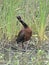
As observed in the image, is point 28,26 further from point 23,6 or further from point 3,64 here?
point 3,64

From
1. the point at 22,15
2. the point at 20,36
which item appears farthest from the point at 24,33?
the point at 22,15

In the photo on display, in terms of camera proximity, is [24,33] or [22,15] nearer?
[24,33]

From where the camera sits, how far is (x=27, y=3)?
6.27 m

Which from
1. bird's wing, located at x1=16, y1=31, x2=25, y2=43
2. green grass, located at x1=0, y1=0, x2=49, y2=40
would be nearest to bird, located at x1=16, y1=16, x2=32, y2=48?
bird's wing, located at x1=16, y1=31, x2=25, y2=43

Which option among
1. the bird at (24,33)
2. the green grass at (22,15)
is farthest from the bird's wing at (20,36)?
the green grass at (22,15)

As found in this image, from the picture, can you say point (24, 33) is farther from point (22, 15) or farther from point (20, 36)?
point (22, 15)

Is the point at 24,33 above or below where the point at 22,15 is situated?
below

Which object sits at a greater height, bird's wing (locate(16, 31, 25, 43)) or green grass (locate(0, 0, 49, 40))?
green grass (locate(0, 0, 49, 40))

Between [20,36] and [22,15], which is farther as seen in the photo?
[22,15]

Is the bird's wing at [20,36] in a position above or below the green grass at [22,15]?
below

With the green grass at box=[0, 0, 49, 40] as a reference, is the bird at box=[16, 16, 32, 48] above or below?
below

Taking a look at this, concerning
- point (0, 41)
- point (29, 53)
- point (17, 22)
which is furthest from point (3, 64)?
point (17, 22)

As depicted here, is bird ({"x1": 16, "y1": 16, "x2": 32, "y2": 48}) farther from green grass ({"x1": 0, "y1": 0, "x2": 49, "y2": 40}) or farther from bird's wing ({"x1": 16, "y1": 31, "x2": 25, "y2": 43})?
green grass ({"x1": 0, "y1": 0, "x2": 49, "y2": 40})

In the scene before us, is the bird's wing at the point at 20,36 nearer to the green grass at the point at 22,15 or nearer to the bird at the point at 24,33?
the bird at the point at 24,33
